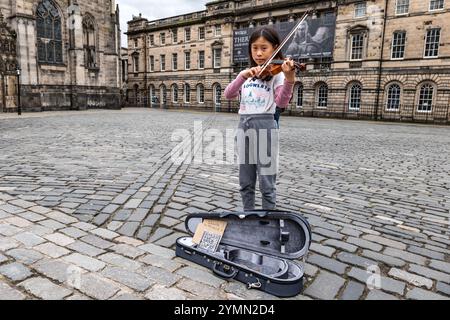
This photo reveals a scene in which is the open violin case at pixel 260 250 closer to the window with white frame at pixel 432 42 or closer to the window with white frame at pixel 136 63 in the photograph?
the window with white frame at pixel 432 42

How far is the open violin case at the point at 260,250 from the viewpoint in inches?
91.9

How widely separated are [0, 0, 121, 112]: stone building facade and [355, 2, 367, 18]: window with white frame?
23537 mm

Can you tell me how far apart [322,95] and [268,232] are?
3032 cm

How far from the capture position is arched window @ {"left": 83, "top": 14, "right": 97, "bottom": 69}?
31625 mm

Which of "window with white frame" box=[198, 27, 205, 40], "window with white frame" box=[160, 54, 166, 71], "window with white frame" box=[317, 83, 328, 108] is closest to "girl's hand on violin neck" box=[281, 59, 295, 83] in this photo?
"window with white frame" box=[317, 83, 328, 108]

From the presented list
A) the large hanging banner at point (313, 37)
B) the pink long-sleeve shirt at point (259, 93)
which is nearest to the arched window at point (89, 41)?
the large hanging banner at point (313, 37)

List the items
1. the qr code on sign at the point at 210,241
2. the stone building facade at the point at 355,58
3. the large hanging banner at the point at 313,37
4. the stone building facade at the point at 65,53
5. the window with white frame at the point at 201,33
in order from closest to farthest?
the qr code on sign at the point at 210,241, the stone building facade at the point at 355,58, the stone building facade at the point at 65,53, the large hanging banner at the point at 313,37, the window with white frame at the point at 201,33

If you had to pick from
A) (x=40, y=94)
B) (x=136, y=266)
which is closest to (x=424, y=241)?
(x=136, y=266)

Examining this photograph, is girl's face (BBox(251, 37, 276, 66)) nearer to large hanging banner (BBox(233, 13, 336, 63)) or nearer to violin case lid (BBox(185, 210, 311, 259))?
violin case lid (BBox(185, 210, 311, 259))

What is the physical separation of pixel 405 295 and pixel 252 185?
1.51 meters

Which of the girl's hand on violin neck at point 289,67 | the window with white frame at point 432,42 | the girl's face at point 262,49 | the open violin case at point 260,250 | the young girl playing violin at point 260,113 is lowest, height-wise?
the open violin case at point 260,250

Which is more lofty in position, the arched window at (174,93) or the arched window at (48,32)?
the arched window at (48,32)

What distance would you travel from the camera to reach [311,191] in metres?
5.18

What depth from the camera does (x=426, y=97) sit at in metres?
25.6
